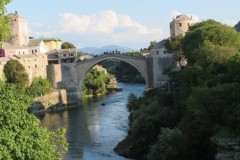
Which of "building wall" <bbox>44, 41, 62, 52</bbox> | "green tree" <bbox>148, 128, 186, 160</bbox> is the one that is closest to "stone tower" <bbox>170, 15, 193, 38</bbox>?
"building wall" <bbox>44, 41, 62, 52</bbox>

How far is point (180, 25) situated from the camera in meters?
49.1

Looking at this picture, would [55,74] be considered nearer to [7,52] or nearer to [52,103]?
[52,103]

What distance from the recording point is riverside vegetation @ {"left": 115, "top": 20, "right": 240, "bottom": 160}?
20422mm

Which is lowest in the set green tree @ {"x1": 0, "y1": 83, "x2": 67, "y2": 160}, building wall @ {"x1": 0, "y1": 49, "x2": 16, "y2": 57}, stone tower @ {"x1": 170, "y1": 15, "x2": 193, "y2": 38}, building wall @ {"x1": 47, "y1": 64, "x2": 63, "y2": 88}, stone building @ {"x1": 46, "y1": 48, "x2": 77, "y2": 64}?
green tree @ {"x1": 0, "y1": 83, "x2": 67, "y2": 160}

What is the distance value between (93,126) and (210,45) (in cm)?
1164

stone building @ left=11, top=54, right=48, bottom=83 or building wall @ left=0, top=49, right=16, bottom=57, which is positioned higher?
building wall @ left=0, top=49, right=16, bottom=57

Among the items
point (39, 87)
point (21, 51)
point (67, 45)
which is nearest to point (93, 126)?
point (39, 87)

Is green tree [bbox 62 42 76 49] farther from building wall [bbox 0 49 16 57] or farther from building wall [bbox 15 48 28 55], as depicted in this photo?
building wall [bbox 0 49 16 57]

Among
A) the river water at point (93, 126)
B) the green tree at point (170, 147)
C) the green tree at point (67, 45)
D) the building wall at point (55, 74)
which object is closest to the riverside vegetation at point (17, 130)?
the green tree at point (170, 147)

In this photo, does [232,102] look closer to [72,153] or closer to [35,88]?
[72,153]

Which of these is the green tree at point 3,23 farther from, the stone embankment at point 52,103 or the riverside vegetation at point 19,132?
the stone embankment at point 52,103

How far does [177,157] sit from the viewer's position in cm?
2214

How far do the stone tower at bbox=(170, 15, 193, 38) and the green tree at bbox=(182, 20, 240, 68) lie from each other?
12040mm

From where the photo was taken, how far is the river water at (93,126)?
93.3 feet
